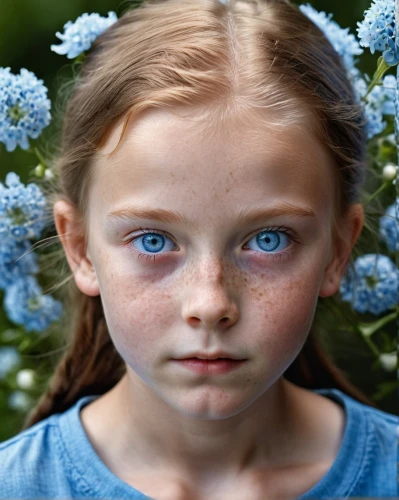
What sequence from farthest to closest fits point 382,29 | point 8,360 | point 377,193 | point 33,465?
1. point 8,360
2. point 377,193
3. point 33,465
4. point 382,29

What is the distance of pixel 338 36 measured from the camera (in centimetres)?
122

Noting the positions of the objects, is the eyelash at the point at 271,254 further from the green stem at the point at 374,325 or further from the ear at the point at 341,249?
the green stem at the point at 374,325

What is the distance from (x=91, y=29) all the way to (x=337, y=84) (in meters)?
0.36

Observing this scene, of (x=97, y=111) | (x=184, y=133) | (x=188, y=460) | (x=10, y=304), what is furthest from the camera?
(x=10, y=304)

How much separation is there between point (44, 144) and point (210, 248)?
0.40m

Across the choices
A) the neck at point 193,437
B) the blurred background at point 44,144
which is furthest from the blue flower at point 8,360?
the neck at point 193,437

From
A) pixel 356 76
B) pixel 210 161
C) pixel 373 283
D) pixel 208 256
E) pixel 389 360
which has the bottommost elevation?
pixel 389 360

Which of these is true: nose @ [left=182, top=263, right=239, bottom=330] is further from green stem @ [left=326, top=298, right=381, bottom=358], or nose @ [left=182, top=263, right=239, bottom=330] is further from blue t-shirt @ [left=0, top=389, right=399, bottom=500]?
green stem @ [left=326, top=298, right=381, bottom=358]

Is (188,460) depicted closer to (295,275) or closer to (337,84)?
(295,275)

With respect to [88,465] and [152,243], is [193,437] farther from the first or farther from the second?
[152,243]

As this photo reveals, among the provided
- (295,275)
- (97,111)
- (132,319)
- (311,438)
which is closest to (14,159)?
(97,111)

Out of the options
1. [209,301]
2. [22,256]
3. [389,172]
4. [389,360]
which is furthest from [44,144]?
[389,360]

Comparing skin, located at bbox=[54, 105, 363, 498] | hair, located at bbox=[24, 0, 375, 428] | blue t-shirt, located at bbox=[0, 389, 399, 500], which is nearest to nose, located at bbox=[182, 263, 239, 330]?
skin, located at bbox=[54, 105, 363, 498]

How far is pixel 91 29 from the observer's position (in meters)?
1.19
